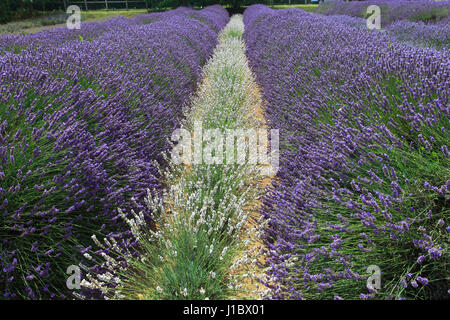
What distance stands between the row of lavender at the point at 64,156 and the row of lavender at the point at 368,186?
3.64 ft

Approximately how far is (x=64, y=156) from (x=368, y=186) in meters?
1.74

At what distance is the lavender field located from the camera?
4.53 ft

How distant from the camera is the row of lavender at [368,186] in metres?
1.31

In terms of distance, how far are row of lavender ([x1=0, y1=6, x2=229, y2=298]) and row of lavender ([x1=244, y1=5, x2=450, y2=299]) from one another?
1110 mm

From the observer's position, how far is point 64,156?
1.78 meters

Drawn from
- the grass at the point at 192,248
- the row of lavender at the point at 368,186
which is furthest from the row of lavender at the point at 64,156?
the row of lavender at the point at 368,186

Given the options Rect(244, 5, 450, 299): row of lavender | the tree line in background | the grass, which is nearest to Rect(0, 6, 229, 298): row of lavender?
the grass

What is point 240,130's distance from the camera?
3.41 meters

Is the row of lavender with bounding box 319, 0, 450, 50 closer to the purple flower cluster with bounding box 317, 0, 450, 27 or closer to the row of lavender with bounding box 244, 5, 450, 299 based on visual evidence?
the purple flower cluster with bounding box 317, 0, 450, 27

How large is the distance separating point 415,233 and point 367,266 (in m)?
0.25

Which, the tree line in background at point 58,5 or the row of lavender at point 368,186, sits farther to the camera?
the tree line in background at point 58,5

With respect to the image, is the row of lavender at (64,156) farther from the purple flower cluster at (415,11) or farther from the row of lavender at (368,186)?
the purple flower cluster at (415,11)

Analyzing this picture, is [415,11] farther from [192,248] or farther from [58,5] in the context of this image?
[58,5]
